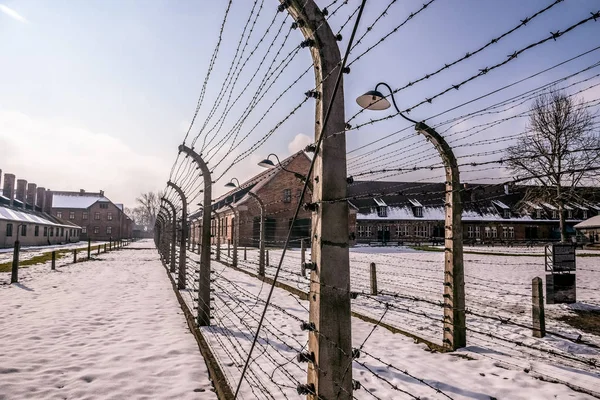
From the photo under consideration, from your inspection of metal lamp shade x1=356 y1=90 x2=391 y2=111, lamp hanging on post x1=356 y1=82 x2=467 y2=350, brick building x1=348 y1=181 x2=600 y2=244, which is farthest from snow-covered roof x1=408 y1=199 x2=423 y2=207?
metal lamp shade x1=356 y1=90 x2=391 y2=111

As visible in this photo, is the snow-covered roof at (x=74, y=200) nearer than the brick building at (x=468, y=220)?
No

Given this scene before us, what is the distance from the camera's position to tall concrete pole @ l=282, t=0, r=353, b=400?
222 centimetres

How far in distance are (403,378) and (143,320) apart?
4.86m

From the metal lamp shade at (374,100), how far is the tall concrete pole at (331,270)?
6.25 ft

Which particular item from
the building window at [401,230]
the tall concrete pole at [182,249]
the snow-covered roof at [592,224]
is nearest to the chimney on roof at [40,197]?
the building window at [401,230]

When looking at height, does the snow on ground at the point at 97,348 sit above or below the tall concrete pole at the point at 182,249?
below

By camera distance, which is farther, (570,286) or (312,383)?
(570,286)

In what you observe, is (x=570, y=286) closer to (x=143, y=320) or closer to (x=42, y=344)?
(x=143, y=320)

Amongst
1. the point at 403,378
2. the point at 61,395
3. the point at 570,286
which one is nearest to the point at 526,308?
the point at 570,286

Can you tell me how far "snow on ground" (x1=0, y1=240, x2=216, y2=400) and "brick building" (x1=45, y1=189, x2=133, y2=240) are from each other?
204 ft

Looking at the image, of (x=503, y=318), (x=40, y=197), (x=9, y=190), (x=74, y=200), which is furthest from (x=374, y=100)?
(x=74, y=200)

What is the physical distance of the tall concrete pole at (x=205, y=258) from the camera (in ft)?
20.3

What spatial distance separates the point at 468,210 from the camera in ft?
147

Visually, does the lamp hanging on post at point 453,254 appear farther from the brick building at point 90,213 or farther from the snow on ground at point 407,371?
the brick building at point 90,213
